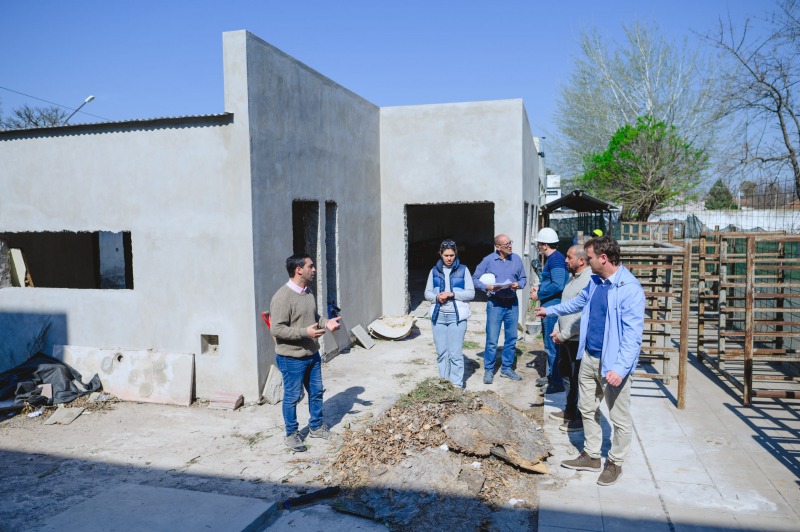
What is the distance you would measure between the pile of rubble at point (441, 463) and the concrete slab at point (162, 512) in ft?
2.45

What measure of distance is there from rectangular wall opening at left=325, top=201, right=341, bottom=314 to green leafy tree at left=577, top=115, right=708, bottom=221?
66.9 ft

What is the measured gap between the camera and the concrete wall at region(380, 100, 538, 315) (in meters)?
11.8

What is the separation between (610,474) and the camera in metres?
4.79

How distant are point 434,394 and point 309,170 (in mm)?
4282

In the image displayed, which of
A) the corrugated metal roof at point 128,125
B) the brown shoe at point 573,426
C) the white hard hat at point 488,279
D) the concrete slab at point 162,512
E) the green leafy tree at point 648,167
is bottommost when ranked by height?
the concrete slab at point 162,512

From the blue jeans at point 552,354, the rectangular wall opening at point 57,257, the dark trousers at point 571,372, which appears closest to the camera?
the dark trousers at point 571,372

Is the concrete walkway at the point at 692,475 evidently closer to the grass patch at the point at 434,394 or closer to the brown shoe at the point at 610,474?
the brown shoe at the point at 610,474

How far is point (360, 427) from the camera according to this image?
653 centimetres

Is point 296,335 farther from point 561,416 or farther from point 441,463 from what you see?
point 561,416

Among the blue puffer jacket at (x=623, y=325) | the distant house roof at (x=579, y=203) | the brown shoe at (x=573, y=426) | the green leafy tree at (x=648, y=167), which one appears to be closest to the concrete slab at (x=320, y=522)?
the blue puffer jacket at (x=623, y=325)

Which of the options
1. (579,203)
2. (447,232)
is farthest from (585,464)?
(447,232)

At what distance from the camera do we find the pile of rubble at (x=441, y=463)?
14.8 ft

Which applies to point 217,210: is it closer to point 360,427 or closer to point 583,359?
point 360,427

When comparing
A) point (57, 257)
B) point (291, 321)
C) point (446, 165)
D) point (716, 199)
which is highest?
point (716, 199)
